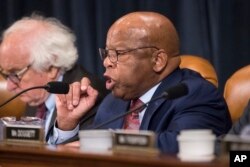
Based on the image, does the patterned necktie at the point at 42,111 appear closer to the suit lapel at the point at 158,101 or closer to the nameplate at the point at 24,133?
the suit lapel at the point at 158,101

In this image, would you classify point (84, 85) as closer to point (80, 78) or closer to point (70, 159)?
point (80, 78)

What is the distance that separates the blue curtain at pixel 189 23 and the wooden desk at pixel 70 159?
6.07ft

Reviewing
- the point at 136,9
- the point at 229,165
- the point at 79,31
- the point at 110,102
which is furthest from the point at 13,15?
the point at 229,165

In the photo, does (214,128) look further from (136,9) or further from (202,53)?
(136,9)

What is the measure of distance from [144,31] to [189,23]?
131cm

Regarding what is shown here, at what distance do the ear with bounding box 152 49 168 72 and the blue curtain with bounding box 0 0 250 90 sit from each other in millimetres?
1142

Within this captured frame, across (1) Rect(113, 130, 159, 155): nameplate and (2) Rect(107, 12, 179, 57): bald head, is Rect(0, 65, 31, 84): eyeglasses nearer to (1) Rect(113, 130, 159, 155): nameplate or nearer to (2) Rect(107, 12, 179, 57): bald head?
(2) Rect(107, 12, 179, 57): bald head

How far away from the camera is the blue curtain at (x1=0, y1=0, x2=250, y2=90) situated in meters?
3.24

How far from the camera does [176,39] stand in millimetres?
2215

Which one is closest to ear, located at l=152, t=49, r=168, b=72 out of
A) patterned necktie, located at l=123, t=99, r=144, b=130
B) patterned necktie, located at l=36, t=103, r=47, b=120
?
patterned necktie, located at l=123, t=99, r=144, b=130

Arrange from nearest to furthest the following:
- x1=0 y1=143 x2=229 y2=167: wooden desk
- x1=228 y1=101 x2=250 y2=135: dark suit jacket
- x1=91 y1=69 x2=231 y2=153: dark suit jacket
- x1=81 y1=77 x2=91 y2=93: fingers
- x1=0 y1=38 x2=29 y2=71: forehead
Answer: x1=0 y1=143 x2=229 y2=167: wooden desk → x1=228 y1=101 x2=250 y2=135: dark suit jacket → x1=91 y1=69 x2=231 y2=153: dark suit jacket → x1=81 y1=77 x2=91 y2=93: fingers → x1=0 y1=38 x2=29 y2=71: forehead

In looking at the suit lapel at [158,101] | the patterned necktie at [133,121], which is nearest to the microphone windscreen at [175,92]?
the suit lapel at [158,101]

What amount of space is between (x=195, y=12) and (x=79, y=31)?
870 mm

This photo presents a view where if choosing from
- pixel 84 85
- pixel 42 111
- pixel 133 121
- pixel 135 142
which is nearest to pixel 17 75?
pixel 42 111
